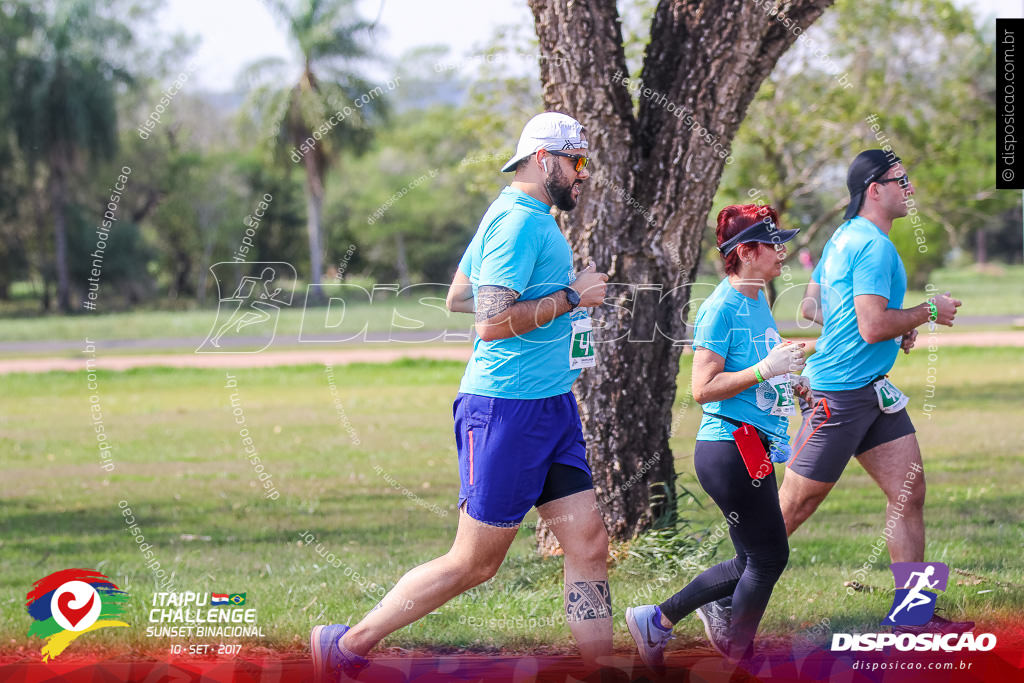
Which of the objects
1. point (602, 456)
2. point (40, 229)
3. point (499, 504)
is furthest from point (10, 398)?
point (40, 229)

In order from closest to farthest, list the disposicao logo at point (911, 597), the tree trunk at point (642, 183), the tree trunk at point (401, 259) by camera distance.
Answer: the disposicao logo at point (911, 597), the tree trunk at point (642, 183), the tree trunk at point (401, 259)

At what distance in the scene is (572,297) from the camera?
367 centimetres

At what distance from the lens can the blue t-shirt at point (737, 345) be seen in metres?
3.90

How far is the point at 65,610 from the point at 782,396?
123 inches

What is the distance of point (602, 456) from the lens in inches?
223

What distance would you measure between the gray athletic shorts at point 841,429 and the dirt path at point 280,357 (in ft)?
53.3

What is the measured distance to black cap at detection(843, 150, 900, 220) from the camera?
454cm

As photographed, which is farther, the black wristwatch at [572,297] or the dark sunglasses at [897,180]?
the dark sunglasses at [897,180]

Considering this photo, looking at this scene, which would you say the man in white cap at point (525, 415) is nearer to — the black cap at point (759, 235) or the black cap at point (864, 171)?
the black cap at point (759, 235)

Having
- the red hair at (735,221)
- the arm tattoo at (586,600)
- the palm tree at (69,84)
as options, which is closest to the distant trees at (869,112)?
the red hair at (735,221)

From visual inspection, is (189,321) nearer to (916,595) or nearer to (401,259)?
(401,259)

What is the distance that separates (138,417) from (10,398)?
3715 millimetres

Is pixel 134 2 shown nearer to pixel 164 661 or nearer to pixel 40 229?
pixel 40 229

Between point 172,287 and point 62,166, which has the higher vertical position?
point 62,166
